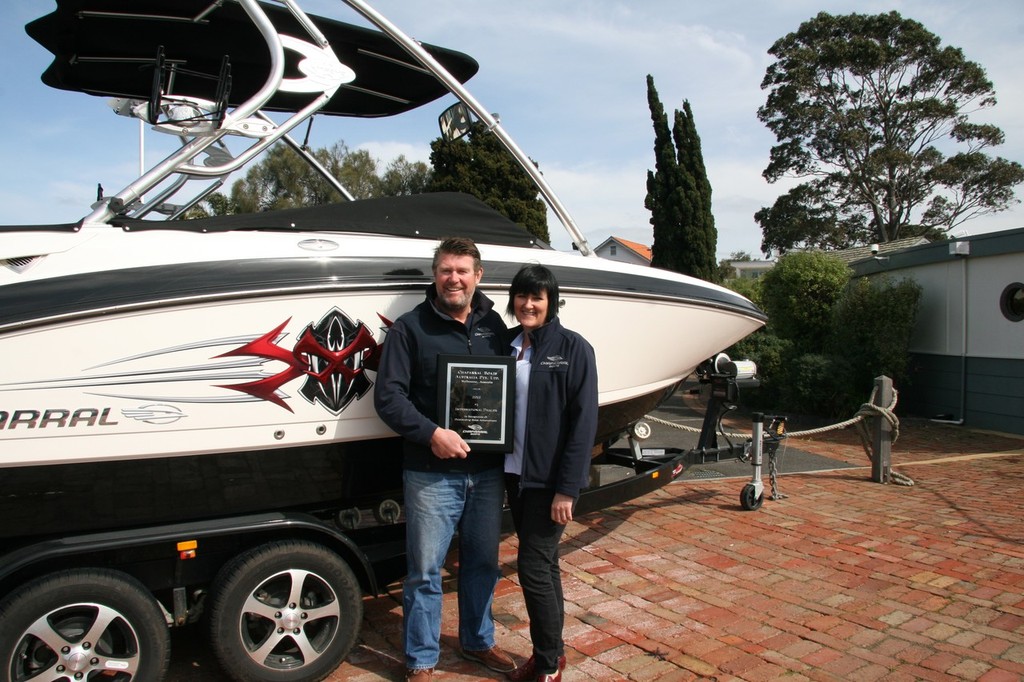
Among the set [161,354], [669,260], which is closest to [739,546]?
[161,354]

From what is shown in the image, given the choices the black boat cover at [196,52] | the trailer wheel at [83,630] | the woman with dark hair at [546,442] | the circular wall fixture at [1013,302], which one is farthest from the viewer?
the circular wall fixture at [1013,302]

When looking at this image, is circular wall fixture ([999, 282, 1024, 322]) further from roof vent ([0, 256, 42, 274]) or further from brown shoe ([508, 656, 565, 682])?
roof vent ([0, 256, 42, 274])

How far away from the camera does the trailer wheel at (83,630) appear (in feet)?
8.20

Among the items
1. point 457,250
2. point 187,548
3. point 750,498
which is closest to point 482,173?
point 750,498

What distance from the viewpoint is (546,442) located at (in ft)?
9.48

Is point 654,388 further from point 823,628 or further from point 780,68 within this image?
point 780,68

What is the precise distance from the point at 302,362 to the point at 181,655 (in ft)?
4.91

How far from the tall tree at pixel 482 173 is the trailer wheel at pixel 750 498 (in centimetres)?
1053

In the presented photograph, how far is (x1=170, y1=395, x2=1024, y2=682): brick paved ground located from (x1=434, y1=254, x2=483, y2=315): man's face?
1556mm

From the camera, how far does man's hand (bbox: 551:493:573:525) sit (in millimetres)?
2855

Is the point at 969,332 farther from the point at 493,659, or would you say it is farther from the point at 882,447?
the point at 493,659

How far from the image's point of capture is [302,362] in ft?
9.62

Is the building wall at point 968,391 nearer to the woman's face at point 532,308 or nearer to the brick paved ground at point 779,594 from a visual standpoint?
the brick paved ground at point 779,594

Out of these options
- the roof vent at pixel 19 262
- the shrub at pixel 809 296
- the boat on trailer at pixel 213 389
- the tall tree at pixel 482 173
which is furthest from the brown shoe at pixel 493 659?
the tall tree at pixel 482 173
